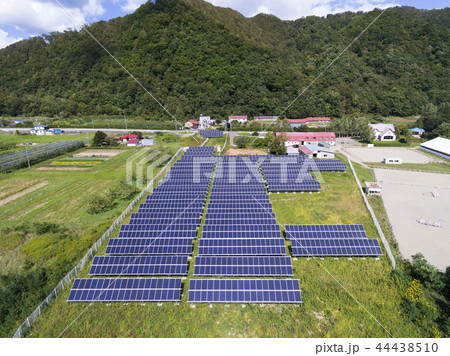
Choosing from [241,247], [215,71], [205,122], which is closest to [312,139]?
[205,122]

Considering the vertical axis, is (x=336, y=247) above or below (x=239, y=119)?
below

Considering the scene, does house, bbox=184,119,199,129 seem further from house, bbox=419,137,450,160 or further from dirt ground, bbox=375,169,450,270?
house, bbox=419,137,450,160

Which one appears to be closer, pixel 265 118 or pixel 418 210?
pixel 418 210

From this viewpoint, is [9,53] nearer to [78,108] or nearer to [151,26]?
[78,108]

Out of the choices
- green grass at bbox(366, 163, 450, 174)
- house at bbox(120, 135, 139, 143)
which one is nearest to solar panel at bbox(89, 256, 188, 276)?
green grass at bbox(366, 163, 450, 174)

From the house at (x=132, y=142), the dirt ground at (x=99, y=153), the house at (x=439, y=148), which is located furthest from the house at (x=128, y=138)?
the house at (x=439, y=148)

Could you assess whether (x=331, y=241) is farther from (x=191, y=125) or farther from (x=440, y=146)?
(x=191, y=125)
